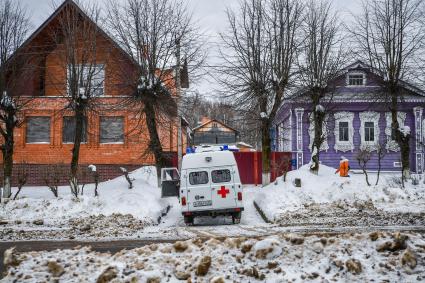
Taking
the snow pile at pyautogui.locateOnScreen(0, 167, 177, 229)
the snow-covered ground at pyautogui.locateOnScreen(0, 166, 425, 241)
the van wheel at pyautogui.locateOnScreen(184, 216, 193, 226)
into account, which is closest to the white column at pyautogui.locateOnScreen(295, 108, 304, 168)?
the snow-covered ground at pyautogui.locateOnScreen(0, 166, 425, 241)

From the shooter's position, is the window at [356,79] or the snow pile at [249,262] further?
the window at [356,79]

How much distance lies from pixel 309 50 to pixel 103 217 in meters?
14.2

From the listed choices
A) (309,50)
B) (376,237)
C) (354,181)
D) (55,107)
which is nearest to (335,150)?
(309,50)

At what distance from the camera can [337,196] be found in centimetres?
1742

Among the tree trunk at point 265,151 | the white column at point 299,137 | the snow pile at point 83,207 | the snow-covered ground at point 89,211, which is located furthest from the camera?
the white column at point 299,137

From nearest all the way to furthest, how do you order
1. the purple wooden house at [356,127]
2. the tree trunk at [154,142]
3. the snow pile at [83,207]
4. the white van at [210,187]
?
the white van at [210,187] < the snow pile at [83,207] < the tree trunk at [154,142] < the purple wooden house at [356,127]

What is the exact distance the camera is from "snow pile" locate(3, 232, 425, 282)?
4824 mm

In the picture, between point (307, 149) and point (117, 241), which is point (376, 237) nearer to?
point (117, 241)

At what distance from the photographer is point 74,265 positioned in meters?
5.37

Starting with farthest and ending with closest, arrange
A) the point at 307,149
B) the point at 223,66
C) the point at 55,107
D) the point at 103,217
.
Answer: the point at 307,149 → the point at 55,107 → the point at 223,66 → the point at 103,217

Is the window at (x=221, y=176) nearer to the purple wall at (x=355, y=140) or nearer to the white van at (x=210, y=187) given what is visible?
the white van at (x=210, y=187)

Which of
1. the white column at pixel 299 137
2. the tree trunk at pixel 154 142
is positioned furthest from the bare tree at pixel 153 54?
the white column at pixel 299 137

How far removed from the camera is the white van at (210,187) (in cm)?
1477

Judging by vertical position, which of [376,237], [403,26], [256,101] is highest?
[403,26]
